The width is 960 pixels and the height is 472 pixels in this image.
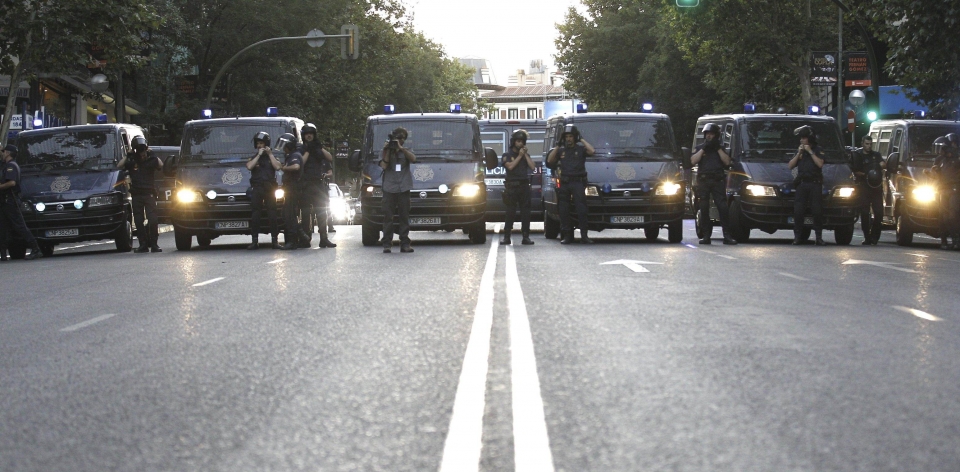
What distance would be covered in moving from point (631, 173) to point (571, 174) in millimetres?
1222

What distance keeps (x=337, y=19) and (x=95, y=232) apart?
28715 mm

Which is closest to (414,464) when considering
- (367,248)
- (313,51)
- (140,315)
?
(140,315)

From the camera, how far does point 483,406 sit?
19.9 feet

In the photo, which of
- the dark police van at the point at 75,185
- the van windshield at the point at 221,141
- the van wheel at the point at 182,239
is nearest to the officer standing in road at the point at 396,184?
the van windshield at the point at 221,141

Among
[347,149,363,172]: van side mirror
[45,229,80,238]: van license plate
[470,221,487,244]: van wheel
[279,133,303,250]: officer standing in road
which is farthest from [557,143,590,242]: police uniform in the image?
[45,229,80,238]: van license plate

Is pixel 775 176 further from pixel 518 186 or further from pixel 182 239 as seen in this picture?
pixel 182 239

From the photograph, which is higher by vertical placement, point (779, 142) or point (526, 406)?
point (779, 142)

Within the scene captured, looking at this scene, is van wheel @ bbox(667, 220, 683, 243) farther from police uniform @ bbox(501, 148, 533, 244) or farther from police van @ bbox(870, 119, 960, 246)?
police van @ bbox(870, 119, 960, 246)

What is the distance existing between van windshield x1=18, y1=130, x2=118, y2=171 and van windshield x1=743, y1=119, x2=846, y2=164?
10.6 meters

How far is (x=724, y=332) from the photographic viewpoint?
8.85 metres

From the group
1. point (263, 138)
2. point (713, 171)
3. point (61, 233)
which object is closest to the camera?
point (263, 138)

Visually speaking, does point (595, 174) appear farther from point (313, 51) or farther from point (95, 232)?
point (313, 51)

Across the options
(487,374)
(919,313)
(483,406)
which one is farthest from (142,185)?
(483,406)

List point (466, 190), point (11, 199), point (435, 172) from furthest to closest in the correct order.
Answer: point (435, 172)
point (466, 190)
point (11, 199)
